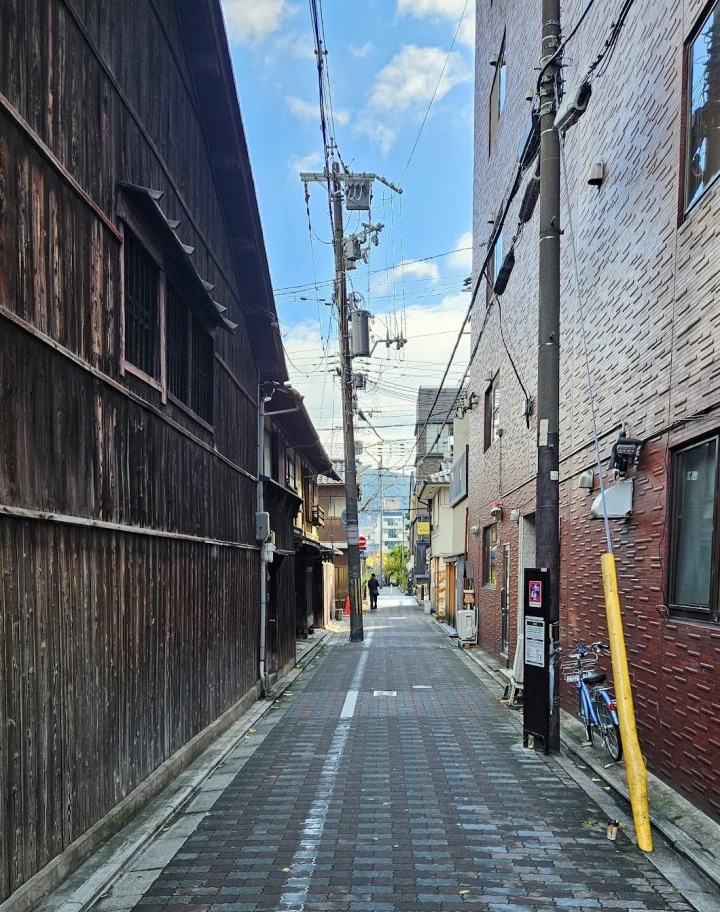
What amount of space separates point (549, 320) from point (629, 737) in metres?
4.91

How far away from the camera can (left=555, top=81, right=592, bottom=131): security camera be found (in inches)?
286

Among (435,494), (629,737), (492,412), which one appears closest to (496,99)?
(492,412)

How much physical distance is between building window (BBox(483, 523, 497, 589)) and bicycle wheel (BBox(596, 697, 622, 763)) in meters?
9.41

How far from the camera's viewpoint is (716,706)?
5.29m

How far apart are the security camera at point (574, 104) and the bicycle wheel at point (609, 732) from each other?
6.23 metres

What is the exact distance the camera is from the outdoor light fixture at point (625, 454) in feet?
23.7

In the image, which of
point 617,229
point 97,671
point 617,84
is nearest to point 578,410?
point 617,229

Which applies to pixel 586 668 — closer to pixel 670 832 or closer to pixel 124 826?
pixel 670 832

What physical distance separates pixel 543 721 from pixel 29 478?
242 inches

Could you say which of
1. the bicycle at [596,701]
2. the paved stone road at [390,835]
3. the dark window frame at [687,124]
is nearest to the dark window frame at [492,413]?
the bicycle at [596,701]

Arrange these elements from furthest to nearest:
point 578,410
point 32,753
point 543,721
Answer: point 578,410 → point 543,721 → point 32,753

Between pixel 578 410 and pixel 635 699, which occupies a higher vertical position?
pixel 578 410

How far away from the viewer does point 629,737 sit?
17.2ft

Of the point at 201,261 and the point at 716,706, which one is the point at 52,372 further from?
the point at 716,706
